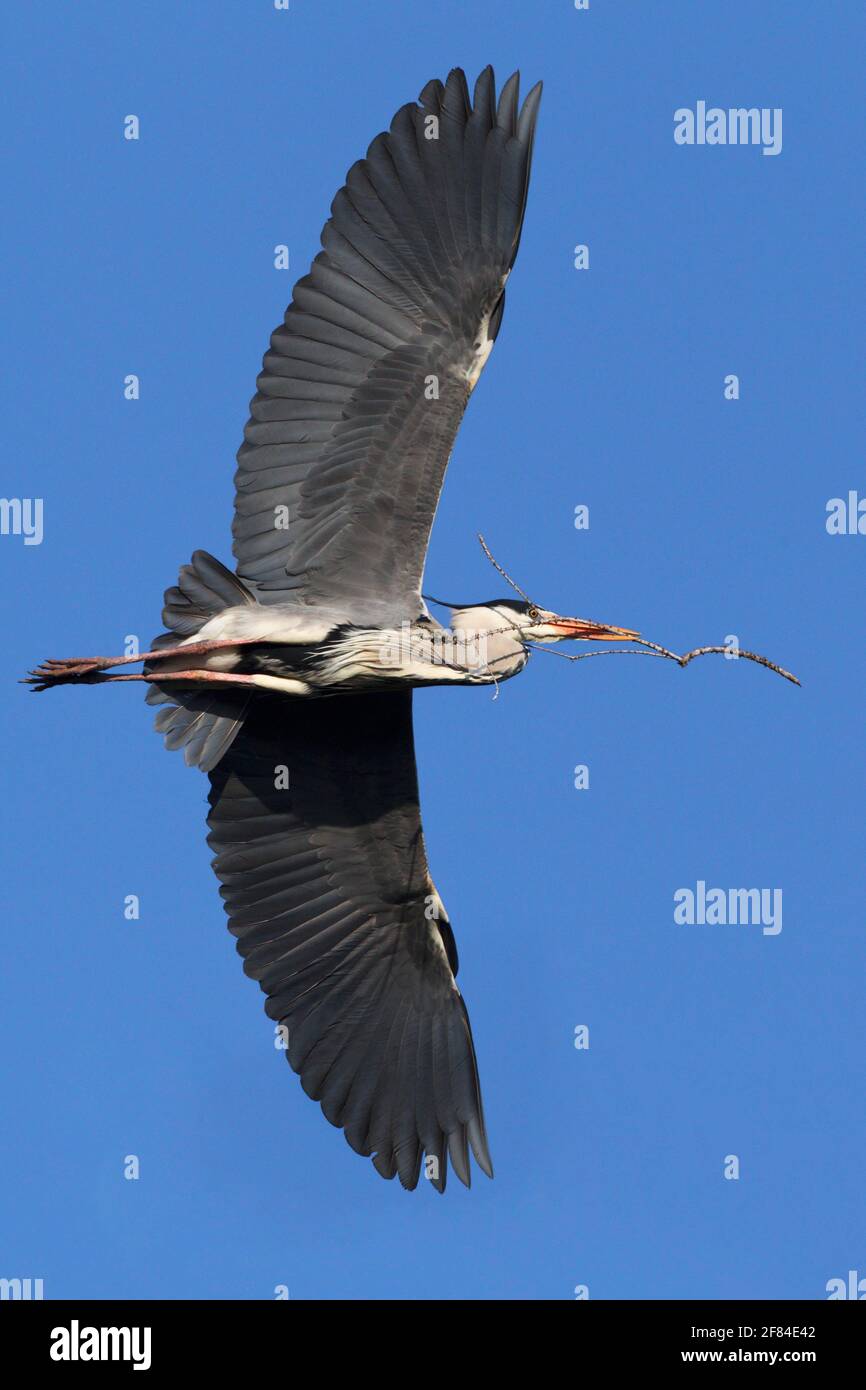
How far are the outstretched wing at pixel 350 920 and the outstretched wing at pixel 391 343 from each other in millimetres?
1070

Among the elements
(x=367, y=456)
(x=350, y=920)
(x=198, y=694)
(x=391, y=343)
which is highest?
(x=391, y=343)

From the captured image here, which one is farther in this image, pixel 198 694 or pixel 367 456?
pixel 198 694

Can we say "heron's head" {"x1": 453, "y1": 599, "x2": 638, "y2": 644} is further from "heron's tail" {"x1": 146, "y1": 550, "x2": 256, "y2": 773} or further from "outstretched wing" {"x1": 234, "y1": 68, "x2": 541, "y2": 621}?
"heron's tail" {"x1": 146, "y1": 550, "x2": 256, "y2": 773}

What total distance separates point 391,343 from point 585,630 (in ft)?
6.12

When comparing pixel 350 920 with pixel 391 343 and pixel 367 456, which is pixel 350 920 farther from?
pixel 391 343

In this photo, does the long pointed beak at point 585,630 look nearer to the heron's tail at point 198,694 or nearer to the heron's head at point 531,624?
the heron's head at point 531,624

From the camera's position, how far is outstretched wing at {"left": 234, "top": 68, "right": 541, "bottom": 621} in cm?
1205

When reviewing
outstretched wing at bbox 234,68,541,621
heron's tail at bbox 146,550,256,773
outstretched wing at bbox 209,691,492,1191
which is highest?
outstretched wing at bbox 234,68,541,621

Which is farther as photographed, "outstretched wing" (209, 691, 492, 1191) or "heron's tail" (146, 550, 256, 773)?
"outstretched wing" (209, 691, 492, 1191)

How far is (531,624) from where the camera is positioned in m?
→ 12.7

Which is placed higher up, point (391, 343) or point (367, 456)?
point (391, 343)

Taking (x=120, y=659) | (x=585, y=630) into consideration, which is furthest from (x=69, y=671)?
(x=585, y=630)

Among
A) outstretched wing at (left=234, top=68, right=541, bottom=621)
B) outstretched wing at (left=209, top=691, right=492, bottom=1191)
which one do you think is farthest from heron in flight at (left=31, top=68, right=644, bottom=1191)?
outstretched wing at (left=209, top=691, right=492, bottom=1191)
